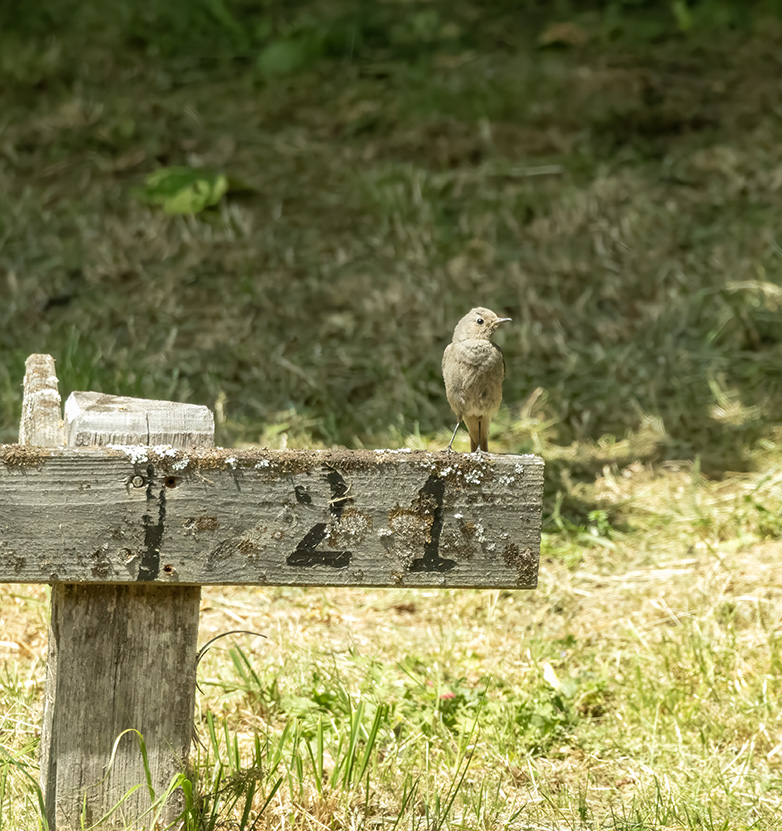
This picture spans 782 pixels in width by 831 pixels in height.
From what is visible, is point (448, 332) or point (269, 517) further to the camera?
point (448, 332)

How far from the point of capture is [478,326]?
11.6ft

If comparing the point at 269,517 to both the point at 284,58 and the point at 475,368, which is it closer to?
the point at 475,368

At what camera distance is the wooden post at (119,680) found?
2246 mm

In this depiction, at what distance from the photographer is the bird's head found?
3521mm

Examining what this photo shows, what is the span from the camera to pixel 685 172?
7.32m

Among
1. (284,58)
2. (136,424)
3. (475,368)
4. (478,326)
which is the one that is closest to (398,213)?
(284,58)

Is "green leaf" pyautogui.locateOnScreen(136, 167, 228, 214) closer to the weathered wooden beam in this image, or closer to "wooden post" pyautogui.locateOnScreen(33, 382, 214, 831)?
"wooden post" pyautogui.locateOnScreen(33, 382, 214, 831)

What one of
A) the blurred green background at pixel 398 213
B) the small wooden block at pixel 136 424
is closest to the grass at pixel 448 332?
the blurred green background at pixel 398 213

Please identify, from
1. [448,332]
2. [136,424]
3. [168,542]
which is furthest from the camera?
[448,332]

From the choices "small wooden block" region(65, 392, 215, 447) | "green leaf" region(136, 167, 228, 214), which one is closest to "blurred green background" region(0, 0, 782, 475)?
"green leaf" region(136, 167, 228, 214)

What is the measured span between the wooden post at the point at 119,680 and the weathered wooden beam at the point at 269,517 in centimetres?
18

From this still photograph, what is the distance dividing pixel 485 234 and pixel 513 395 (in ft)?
5.00

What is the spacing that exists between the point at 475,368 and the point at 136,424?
4.52 feet

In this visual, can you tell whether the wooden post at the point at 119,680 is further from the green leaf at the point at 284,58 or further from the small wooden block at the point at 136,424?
the green leaf at the point at 284,58
